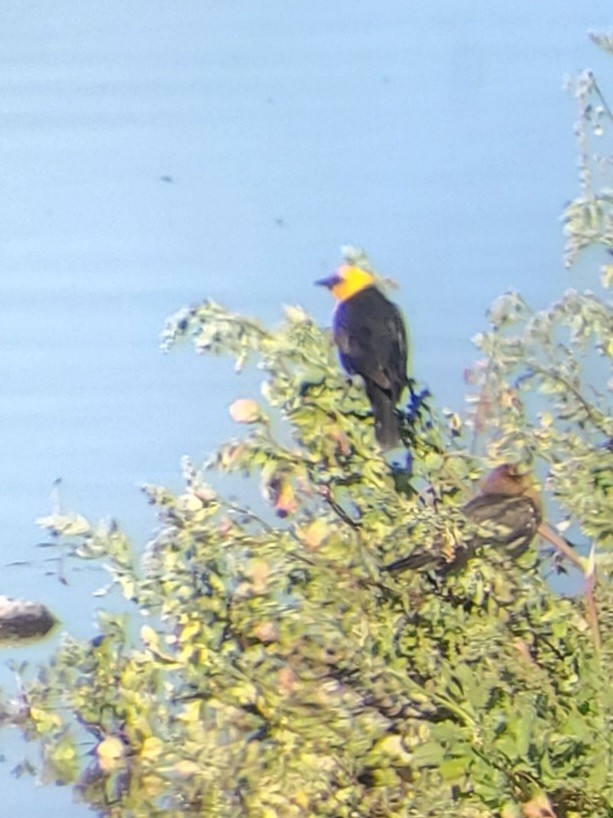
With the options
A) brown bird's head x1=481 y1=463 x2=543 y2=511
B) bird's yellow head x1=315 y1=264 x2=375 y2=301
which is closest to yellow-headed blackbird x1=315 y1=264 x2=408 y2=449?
bird's yellow head x1=315 y1=264 x2=375 y2=301

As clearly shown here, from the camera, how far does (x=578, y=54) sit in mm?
1077

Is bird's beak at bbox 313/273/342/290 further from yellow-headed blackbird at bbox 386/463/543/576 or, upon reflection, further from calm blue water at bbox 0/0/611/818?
yellow-headed blackbird at bbox 386/463/543/576

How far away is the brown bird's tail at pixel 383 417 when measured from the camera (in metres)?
1.07

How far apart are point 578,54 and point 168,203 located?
0.45 m

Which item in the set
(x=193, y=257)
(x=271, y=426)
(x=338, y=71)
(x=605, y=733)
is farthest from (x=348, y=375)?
(x=605, y=733)

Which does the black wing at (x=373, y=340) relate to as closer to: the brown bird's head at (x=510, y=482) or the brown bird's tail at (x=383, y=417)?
the brown bird's tail at (x=383, y=417)

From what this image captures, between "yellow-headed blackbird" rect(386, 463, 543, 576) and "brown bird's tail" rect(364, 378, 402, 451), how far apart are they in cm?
11

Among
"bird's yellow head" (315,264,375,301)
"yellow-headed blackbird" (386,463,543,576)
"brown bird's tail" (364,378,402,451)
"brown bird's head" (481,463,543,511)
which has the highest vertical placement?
"bird's yellow head" (315,264,375,301)

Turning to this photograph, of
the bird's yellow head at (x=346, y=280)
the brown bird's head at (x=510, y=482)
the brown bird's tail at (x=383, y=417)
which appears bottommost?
the brown bird's head at (x=510, y=482)

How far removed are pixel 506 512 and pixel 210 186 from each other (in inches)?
17.9

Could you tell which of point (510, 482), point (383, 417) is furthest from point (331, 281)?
point (510, 482)

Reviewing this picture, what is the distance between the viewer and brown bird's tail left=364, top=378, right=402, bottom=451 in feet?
3.51

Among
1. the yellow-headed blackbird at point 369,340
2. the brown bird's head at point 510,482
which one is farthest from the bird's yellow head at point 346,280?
the brown bird's head at point 510,482

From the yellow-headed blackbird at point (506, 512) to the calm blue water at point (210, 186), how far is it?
0.17 meters
